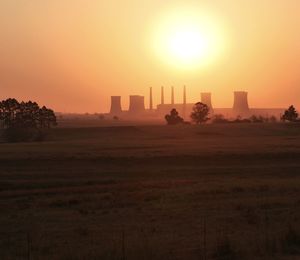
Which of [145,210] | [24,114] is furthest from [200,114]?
[145,210]

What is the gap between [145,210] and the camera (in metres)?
24.0

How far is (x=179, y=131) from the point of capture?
130m

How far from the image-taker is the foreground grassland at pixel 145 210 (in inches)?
547

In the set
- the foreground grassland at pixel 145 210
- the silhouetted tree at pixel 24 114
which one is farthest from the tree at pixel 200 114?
the foreground grassland at pixel 145 210

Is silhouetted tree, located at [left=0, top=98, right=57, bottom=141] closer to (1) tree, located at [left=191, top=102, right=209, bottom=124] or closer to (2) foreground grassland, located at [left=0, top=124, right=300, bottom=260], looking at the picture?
(1) tree, located at [left=191, top=102, right=209, bottom=124]

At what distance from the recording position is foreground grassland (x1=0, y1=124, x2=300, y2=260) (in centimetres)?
1388

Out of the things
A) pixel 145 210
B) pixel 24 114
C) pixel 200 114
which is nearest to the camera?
pixel 145 210

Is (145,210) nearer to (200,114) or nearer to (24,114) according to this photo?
(24,114)

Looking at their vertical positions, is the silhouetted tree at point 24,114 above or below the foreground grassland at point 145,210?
above

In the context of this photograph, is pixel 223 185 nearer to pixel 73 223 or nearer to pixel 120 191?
pixel 120 191

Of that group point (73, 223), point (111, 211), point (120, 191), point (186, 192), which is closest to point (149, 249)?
point (73, 223)

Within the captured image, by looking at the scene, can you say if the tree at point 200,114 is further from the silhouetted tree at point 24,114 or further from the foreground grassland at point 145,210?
the foreground grassland at point 145,210

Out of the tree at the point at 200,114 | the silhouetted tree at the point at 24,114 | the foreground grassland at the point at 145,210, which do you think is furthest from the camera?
the tree at the point at 200,114

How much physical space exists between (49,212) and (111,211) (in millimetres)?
2441
